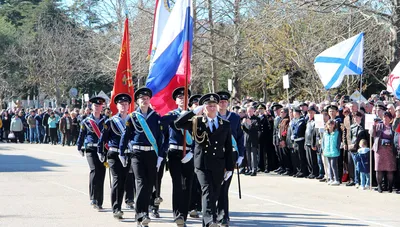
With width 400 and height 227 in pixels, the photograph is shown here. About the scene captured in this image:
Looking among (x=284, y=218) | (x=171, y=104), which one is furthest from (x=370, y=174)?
(x=171, y=104)

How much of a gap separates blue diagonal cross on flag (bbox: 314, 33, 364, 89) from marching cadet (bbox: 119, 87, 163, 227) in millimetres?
7152

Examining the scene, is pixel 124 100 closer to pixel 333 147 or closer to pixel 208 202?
pixel 208 202

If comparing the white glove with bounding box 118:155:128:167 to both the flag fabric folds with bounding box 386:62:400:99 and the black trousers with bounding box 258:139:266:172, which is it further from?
the black trousers with bounding box 258:139:266:172

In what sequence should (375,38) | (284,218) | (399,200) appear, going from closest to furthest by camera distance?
1. (284,218)
2. (399,200)
3. (375,38)

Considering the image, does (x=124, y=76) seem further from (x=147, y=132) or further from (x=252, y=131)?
(x=252, y=131)

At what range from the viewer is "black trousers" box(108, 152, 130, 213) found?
10977mm

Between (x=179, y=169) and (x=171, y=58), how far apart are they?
5.80 ft

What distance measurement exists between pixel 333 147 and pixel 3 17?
5474 cm

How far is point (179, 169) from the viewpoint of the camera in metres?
10.3

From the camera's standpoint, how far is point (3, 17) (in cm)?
6531

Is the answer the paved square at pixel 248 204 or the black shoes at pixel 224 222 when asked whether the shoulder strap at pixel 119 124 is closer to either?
the paved square at pixel 248 204

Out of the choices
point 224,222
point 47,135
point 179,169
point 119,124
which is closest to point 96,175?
point 119,124

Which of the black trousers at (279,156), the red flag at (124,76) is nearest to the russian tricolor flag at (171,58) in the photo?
the red flag at (124,76)

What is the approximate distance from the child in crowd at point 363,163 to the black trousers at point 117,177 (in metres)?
6.07
